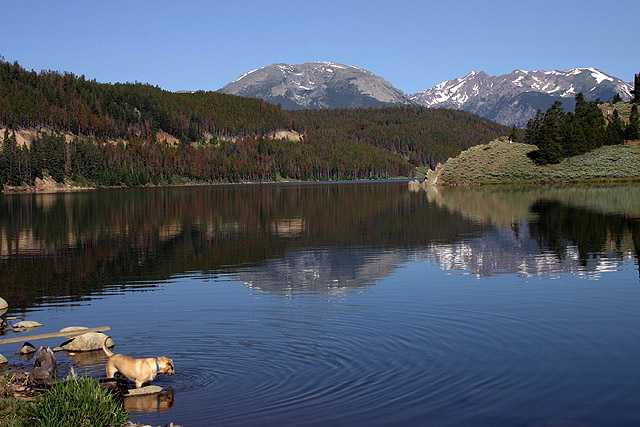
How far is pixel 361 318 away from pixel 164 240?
34.1m

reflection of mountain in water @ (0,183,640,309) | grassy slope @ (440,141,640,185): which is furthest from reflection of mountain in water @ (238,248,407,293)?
grassy slope @ (440,141,640,185)

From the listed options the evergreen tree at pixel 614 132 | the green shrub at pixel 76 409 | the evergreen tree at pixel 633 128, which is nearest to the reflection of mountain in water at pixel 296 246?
the green shrub at pixel 76 409

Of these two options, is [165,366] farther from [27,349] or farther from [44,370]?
[27,349]

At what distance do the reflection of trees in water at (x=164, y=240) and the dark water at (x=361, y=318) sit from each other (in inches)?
13.3

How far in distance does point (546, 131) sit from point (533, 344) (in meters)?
169

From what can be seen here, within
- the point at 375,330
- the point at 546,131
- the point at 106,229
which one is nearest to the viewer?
the point at 375,330

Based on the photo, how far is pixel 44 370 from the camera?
17.9 meters

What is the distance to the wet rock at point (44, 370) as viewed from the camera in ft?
57.5

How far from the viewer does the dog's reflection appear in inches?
644

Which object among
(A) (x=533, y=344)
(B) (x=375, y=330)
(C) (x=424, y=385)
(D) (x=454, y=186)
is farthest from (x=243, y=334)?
(D) (x=454, y=186)

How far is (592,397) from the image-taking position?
16531mm

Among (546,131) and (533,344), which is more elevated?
(546,131)

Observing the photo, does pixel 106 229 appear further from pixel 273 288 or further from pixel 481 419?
pixel 481 419

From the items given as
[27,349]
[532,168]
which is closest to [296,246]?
[27,349]
